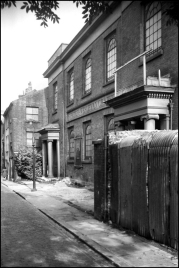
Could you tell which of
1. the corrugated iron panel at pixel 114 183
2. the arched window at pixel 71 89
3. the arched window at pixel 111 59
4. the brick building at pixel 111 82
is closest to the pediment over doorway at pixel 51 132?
the brick building at pixel 111 82

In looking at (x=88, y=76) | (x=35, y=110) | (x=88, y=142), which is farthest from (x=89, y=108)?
(x=35, y=110)

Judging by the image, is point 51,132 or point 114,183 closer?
point 114,183

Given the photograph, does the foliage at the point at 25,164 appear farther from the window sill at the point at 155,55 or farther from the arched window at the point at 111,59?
the window sill at the point at 155,55

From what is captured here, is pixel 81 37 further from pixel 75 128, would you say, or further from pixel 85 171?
pixel 85 171

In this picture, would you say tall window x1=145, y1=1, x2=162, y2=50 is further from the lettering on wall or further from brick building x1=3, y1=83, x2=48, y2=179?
brick building x1=3, y1=83, x2=48, y2=179

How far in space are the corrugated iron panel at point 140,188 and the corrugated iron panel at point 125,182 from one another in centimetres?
19

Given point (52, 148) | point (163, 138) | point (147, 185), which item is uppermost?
point (163, 138)

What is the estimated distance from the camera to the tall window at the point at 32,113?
30.8 m

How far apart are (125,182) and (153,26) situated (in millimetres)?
7316

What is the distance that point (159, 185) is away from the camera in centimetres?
622

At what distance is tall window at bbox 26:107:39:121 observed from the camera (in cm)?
3077

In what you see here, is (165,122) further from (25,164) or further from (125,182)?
(25,164)

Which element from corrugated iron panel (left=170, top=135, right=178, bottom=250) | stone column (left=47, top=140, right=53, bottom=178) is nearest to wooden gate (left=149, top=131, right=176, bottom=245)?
corrugated iron panel (left=170, top=135, right=178, bottom=250)

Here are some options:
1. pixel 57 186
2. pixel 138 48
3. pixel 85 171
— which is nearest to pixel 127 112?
pixel 138 48
